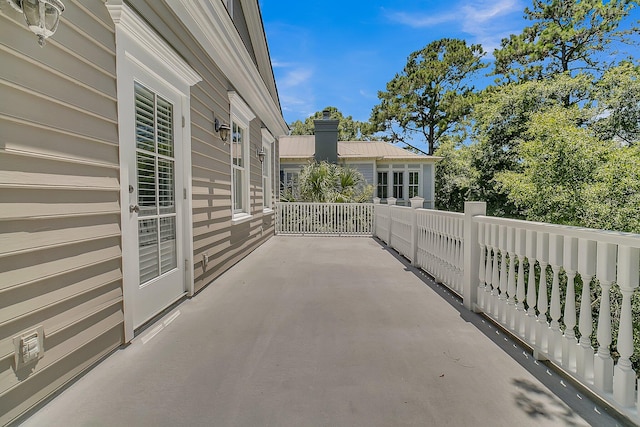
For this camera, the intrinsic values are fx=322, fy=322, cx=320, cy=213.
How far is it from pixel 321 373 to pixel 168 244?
1.90 m

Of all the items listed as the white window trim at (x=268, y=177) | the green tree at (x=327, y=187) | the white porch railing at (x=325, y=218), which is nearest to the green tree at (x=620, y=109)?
the green tree at (x=327, y=187)

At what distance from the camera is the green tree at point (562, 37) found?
45.8 feet

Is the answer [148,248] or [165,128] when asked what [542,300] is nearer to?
[148,248]

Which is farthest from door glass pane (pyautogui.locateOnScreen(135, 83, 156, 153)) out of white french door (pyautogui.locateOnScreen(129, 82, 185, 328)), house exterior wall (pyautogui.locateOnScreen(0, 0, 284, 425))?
house exterior wall (pyautogui.locateOnScreen(0, 0, 284, 425))

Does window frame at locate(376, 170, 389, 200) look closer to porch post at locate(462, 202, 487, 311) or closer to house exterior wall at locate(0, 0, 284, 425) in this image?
porch post at locate(462, 202, 487, 311)

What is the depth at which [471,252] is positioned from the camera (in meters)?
2.88

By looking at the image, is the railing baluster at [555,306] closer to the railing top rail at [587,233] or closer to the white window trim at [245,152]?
the railing top rail at [587,233]

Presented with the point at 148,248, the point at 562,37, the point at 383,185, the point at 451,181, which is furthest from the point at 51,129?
the point at 562,37

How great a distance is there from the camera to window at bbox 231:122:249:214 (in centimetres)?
527

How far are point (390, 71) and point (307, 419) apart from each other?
2327cm

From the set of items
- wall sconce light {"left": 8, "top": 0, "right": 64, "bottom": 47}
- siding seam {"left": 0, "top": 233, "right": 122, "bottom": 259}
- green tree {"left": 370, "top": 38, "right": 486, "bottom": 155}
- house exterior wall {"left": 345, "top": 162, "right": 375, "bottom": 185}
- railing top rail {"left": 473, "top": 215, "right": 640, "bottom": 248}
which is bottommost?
siding seam {"left": 0, "top": 233, "right": 122, "bottom": 259}

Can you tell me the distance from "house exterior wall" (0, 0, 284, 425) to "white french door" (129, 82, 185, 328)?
35 centimetres

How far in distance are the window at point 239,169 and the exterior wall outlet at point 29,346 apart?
3805mm

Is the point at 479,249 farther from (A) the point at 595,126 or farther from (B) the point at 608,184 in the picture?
(A) the point at 595,126
